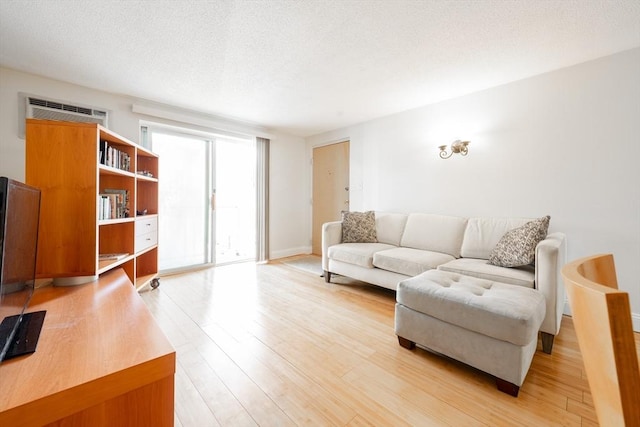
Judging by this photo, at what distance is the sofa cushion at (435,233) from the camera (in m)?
2.70

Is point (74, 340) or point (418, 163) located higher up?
point (418, 163)

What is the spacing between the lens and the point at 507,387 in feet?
4.33

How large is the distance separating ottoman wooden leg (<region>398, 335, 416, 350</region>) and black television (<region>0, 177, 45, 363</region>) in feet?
5.93

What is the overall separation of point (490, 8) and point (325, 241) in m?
2.49

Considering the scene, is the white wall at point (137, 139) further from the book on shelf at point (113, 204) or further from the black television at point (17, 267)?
the black television at point (17, 267)

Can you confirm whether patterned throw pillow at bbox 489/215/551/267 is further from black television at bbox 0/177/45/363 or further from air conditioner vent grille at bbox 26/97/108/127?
air conditioner vent grille at bbox 26/97/108/127

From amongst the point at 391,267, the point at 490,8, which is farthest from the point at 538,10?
the point at 391,267

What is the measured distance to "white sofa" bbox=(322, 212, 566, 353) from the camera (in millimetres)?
1692

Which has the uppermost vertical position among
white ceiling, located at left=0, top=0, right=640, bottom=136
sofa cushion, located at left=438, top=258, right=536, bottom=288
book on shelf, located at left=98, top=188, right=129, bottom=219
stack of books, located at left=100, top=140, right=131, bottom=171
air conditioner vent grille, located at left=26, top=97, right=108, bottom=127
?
white ceiling, located at left=0, top=0, right=640, bottom=136

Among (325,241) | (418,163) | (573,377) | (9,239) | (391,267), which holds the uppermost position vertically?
(418,163)

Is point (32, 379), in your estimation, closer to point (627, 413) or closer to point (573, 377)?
point (627, 413)

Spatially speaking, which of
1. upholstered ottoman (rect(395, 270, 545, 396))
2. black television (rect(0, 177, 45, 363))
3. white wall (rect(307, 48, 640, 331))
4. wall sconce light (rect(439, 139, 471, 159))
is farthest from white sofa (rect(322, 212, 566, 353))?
black television (rect(0, 177, 45, 363))

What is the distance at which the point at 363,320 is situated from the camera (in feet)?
7.02

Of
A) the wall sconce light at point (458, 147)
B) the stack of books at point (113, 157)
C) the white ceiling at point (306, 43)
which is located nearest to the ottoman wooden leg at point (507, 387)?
the white ceiling at point (306, 43)
